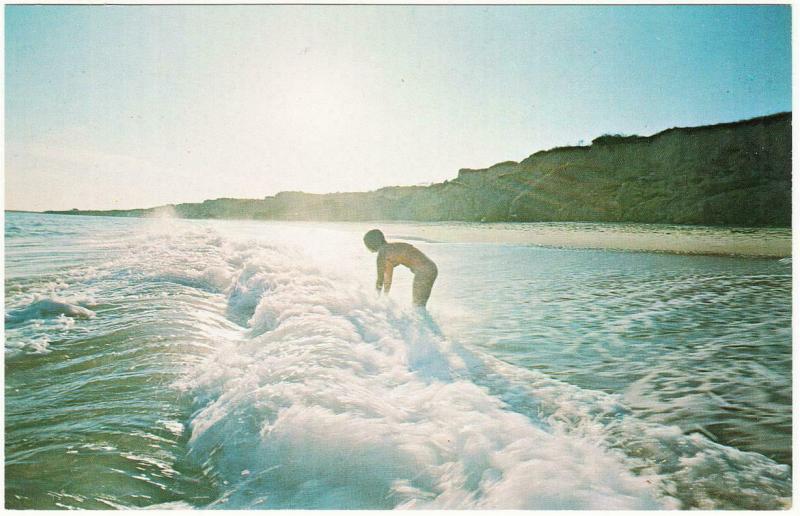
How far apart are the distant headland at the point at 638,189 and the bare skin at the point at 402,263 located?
292 cm

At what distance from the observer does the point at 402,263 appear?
14.8 feet

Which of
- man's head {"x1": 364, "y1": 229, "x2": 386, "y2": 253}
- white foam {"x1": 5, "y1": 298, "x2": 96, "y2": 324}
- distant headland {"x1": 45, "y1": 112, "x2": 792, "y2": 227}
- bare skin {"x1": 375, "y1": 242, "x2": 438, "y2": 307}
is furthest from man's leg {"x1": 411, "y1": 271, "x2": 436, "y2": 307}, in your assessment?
white foam {"x1": 5, "y1": 298, "x2": 96, "y2": 324}

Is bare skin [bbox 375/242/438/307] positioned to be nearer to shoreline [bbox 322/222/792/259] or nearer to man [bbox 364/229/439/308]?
man [bbox 364/229/439/308]

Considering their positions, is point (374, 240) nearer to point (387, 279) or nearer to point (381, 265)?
point (381, 265)

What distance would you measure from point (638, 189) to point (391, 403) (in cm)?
1109

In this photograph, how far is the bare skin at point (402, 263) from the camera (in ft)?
14.3

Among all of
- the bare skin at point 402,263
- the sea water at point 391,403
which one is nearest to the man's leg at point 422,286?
the bare skin at point 402,263

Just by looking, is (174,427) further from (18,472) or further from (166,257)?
(166,257)

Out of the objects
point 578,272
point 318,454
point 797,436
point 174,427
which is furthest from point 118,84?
point 578,272

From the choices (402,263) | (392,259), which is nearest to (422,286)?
(402,263)

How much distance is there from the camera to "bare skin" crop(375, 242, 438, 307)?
14.3 ft

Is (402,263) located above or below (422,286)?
above

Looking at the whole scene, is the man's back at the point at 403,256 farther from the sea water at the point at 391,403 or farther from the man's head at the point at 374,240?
the sea water at the point at 391,403

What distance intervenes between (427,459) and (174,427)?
4.36 feet
